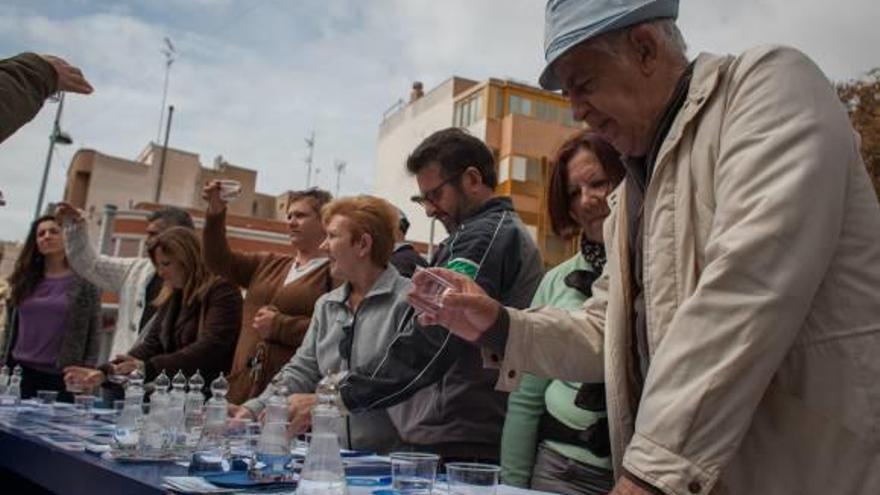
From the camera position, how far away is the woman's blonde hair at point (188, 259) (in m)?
4.24

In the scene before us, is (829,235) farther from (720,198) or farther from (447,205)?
(447,205)

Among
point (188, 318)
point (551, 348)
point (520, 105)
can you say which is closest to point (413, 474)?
point (551, 348)

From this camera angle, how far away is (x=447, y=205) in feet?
10.3

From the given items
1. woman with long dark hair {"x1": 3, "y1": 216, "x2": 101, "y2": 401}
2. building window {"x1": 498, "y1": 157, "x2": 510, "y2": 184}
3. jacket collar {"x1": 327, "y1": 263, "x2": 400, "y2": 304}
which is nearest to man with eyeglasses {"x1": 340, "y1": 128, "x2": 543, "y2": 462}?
jacket collar {"x1": 327, "y1": 263, "x2": 400, "y2": 304}

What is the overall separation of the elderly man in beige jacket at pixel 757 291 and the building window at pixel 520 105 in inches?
1024

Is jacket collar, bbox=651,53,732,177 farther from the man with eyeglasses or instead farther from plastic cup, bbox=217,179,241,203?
plastic cup, bbox=217,179,241,203

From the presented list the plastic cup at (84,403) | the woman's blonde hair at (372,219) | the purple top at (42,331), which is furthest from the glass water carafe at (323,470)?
the purple top at (42,331)

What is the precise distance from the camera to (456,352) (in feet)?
8.34

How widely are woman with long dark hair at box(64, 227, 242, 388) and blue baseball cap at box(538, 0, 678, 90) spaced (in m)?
2.98

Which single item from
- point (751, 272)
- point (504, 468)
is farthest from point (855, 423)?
point (504, 468)

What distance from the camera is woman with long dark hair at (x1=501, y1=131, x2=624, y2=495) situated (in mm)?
2210

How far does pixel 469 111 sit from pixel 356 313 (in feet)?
84.6

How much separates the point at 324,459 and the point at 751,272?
35.2 inches

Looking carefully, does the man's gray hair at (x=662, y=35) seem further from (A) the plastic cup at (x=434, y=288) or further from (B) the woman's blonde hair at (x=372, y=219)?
(B) the woman's blonde hair at (x=372, y=219)
